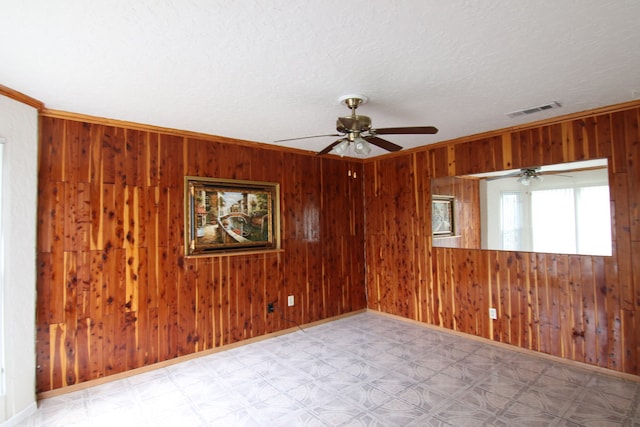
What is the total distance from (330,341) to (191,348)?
154 cm

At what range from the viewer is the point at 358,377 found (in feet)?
9.46

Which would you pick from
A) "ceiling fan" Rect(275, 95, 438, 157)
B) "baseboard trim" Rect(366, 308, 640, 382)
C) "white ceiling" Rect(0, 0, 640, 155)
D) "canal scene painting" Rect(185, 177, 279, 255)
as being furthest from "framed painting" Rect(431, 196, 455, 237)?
"canal scene painting" Rect(185, 177, 279, 255)

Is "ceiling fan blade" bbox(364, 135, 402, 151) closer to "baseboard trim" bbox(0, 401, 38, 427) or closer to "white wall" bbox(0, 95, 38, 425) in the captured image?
"white wall" bbox(0, 95, 38, 425)

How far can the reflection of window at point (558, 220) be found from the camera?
2943 mm

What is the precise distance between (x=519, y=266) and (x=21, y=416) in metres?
4.56

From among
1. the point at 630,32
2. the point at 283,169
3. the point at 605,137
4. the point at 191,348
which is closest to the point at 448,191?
the point at 605,137

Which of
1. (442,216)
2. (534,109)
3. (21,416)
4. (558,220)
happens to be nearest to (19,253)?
(21,416)

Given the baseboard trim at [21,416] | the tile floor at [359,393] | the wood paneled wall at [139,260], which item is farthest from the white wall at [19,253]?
the tile floor at [359,393]

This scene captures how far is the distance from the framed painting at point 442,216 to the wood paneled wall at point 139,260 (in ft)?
5.58

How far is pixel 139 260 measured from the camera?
3.12 meters

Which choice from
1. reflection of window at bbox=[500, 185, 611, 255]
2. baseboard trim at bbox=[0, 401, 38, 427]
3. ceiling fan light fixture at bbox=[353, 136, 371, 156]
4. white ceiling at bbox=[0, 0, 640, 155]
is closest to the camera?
white ceiling at bbox=[0, 0, 640, 155]

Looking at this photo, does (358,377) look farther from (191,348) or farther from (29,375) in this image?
(29,375)

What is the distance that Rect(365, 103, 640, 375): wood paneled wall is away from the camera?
9.23 feet

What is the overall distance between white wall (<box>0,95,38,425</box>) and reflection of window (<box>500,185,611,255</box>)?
4.45 metres
